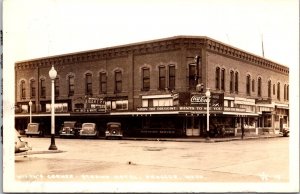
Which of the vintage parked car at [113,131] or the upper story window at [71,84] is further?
the upper story window at [71,84]

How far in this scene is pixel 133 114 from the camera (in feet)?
111

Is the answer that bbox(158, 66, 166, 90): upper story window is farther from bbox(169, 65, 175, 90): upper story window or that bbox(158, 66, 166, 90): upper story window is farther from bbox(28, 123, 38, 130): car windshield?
bbox(28, 123, 38, 130): car windshield

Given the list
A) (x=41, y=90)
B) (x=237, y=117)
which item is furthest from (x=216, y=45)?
(x=41, y=90)

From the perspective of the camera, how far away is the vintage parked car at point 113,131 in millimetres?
33031

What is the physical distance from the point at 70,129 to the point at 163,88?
321 inches

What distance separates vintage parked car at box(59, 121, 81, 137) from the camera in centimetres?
3447

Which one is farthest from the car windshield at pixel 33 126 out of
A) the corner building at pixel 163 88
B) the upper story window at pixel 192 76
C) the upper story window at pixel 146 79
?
the upper story window at pixel 192 76

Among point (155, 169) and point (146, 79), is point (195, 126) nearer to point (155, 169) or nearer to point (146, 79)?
point (146, 79)

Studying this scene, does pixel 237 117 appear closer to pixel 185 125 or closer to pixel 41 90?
pixel 185 125

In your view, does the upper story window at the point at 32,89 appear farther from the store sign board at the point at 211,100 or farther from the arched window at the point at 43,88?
the store sign board at the point at 211,100

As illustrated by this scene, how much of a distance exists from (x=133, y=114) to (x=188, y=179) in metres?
22.0

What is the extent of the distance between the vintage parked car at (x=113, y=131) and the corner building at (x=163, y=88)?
1.43m

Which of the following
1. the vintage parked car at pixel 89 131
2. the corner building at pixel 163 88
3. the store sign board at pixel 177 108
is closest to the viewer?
the store sign board at pixel 177 108

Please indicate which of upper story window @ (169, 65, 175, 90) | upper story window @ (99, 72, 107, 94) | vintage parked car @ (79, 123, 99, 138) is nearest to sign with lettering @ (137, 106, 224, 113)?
upper story window @ (169, 65, 175, 90)
